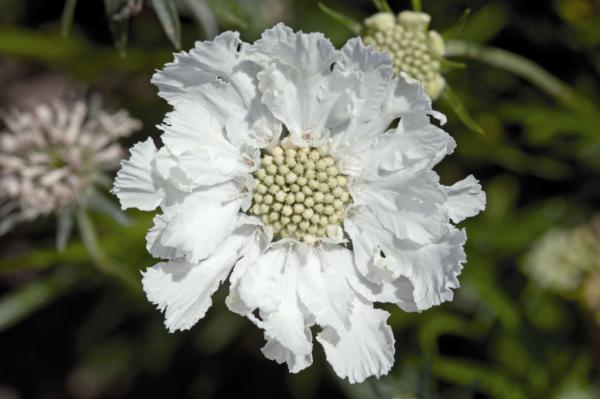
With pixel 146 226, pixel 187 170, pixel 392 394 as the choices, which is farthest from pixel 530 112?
pixel 187 170

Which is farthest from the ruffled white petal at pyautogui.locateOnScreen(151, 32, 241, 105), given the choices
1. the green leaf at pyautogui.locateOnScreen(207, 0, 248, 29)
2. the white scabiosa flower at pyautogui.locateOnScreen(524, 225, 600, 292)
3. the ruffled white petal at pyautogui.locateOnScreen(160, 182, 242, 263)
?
the white scabiosa flower at pyautogui.locateOnScreen(524, 225, 600, 292)

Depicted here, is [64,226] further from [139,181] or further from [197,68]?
[197,68]

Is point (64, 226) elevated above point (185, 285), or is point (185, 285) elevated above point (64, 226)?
point (185, 285)

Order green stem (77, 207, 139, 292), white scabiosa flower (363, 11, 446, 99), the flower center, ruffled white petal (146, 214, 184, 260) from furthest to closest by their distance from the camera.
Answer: green stem (77, 207, 139, 292) → white scabiosa flower (363, 11, 446, 99) → the flower center → ruffled white petal (146, 214, 184, 260)

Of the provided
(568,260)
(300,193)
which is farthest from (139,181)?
(568,260)

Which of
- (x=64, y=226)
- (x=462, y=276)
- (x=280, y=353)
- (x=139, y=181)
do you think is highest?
(x=139, y=181)

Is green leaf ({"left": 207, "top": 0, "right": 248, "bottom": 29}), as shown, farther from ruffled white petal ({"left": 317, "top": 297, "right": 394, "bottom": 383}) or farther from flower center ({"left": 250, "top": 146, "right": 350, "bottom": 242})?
ruffled white petal ({"left": 317, "top": 297, "right": 394, "bottom": 383})

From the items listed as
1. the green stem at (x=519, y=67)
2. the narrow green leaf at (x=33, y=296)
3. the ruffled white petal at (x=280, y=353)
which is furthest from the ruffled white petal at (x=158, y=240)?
the narrow green leaf at (x=33, y=296)

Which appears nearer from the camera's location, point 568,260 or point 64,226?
point 64,226
